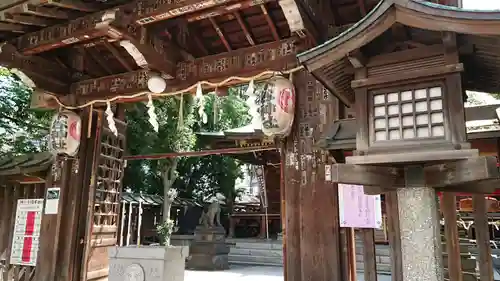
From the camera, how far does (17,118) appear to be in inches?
534

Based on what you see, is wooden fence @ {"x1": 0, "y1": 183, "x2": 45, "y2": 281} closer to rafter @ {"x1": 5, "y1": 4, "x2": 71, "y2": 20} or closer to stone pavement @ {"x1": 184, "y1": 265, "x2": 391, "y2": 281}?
rafter @ {"x1": 5, "y1": 4, "x2": 71, "y2": 20}

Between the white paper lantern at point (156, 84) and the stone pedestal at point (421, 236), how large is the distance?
16.3ft

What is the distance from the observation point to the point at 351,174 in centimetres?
369

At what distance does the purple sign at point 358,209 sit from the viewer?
18.1ft

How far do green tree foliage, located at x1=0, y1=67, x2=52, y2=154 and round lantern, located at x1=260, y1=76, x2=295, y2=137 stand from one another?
9927mm

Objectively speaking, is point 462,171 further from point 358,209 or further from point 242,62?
point 242,62

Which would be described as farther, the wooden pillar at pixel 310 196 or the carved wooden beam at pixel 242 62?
the carved wooden beam at pixel 242 62

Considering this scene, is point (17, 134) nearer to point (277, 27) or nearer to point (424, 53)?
point (277, 27)

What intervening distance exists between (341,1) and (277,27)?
1140mm

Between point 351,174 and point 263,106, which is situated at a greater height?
point 263,106

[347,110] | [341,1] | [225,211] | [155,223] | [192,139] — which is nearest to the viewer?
[347,110]

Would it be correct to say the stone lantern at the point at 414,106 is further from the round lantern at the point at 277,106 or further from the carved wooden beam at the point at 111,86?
the carved wooden beam at the point at 111,86

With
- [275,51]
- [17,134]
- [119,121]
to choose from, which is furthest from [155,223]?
[275,51]

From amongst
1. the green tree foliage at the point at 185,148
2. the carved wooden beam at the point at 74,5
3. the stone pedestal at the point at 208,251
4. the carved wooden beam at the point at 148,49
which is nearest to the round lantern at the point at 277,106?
the carved wooden beam at the point at 148,49
